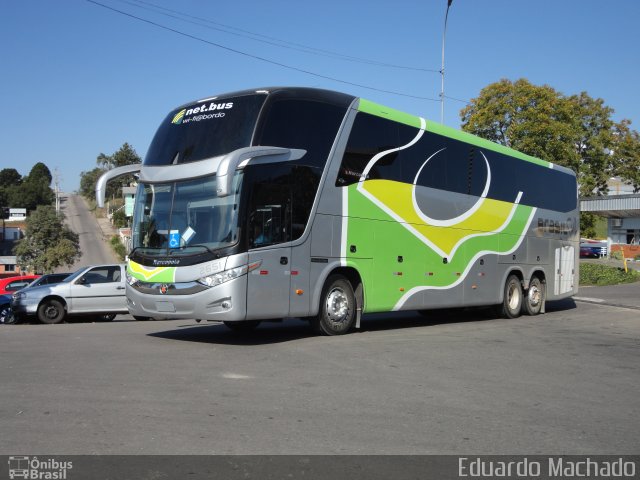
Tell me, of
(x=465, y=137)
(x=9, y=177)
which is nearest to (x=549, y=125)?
(x=465, y=137)

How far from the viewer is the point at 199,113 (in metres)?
11.4

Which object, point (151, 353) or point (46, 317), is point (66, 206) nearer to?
point (46, 317)

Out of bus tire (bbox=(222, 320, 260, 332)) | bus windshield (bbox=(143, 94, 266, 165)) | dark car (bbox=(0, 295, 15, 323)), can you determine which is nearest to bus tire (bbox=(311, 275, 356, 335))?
bus tire (bbox=(222, 320, 260, 332))

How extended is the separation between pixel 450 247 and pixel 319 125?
514 cm

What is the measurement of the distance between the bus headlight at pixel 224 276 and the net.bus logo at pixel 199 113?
2647 mm

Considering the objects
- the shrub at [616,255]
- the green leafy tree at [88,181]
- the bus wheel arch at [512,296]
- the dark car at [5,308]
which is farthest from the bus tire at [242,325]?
the green leafy tree at [88,181]

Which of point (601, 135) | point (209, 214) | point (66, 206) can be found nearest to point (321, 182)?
point (209, 214)

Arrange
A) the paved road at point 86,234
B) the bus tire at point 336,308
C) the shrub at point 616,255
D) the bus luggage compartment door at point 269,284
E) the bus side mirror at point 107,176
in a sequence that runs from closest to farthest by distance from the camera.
Result: the bus luggage compartment door at point 269,284 < the bus side mirror at point 107,176 < the bus tire at point 336,308 < the shrub at point 616,255 < the paved road at point 86,234

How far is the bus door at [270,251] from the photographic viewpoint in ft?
34.4

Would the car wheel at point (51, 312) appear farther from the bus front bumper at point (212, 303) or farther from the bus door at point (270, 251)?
the bus door at point (270, 251)

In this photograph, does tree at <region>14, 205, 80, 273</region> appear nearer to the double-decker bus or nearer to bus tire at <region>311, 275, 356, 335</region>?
the double-decker bus

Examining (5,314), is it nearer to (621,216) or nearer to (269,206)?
(269,206)

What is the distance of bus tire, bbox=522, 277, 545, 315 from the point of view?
1844cm

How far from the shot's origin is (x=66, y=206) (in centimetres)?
13138
